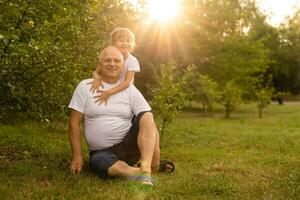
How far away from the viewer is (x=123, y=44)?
20.4 ft

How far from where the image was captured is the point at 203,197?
191 inches

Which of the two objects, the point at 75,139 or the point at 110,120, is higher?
the point at 110,120

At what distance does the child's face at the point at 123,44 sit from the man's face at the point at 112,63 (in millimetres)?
334

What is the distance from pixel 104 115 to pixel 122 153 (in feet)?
1.61

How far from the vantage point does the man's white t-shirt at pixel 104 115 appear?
5.88 metres

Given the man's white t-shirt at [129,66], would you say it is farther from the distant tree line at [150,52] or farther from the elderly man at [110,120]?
the distant tree line at [150,52]

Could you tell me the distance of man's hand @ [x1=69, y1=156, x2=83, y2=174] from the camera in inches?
230

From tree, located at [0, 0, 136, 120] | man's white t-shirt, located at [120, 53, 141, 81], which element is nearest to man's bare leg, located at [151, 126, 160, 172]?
man's white t-shirt, located at [120, 53, 141, 81]

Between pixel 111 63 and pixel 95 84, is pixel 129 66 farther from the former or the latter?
pixel 95 84

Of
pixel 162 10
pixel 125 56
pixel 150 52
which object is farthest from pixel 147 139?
pixel 150 52

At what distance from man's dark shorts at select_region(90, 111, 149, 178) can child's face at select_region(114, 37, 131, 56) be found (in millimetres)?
906

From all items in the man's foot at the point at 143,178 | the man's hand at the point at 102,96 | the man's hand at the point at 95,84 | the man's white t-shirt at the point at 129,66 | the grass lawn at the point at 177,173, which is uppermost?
the man's white t-shirt at the point at 129,66

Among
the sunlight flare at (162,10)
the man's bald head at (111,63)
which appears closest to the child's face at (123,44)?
the man's bald head at (111,63)

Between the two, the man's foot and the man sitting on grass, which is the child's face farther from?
the man's foot
